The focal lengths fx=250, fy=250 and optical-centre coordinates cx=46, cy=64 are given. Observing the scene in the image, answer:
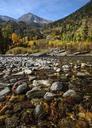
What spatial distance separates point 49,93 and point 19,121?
3.42 m

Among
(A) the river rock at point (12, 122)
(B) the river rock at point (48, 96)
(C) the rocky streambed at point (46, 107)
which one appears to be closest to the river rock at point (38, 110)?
(C) the rocky streambed at point (46, 107)

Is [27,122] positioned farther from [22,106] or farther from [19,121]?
[22,106]

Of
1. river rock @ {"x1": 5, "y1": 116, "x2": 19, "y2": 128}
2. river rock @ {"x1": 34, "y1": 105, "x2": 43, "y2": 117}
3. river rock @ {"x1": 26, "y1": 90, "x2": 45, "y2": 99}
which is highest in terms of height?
river rock @ {"x1": 26, "y1": 90, "x2": 45, "y2": 99}

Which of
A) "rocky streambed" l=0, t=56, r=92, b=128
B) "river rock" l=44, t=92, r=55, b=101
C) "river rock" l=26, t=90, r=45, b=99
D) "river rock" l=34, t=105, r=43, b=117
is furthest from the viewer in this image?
"river rock" l=26, t=90, r=45, b=99

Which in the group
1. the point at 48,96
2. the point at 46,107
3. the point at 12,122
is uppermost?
the point at 48,96

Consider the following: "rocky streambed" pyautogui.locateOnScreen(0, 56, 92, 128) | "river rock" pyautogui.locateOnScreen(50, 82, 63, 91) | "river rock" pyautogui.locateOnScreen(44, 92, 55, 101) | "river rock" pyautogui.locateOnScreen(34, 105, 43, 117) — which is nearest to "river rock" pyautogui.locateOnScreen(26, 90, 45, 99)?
"rocky streambed" pyautogui.locateOnScreen(0, 56, 92, 128)

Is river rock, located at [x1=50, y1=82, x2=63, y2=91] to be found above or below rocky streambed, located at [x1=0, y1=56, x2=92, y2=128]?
above

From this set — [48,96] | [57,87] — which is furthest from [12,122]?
[57,87]

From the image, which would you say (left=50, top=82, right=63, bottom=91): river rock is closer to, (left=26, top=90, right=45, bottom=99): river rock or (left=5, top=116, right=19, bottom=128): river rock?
(left=26, top=90, right=45, bottom=99): river rock

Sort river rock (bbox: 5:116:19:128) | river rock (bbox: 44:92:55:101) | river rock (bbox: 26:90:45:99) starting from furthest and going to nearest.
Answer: river rock (bbox: 26:90:45:99)
river rock (bbox: 44:92:55:101)
river rock (bbox: 5:116:19:128)

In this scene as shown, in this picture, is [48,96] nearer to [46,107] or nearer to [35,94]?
[35,94]

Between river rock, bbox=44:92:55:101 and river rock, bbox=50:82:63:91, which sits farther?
river rock, bbox=50:82:63:91

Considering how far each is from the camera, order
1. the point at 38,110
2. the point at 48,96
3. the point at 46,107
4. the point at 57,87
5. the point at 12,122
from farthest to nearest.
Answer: the point at 57,87
the point at 48,96
the point at 46,107
the point at 38,110
the point at 12,122

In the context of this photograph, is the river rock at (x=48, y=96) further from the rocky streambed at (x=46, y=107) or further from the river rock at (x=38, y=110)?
the river rock at (x=38, y=110)
